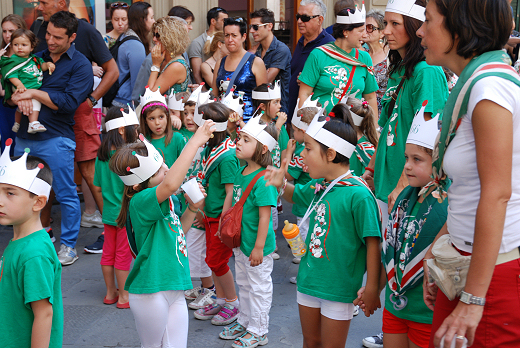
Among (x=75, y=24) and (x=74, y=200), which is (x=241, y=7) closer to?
(x=75, y=24)

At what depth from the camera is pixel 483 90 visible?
153 centimetres

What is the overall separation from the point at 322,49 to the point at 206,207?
1.81m

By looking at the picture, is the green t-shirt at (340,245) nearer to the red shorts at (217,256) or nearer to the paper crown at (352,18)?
the red shorts at (217,256)

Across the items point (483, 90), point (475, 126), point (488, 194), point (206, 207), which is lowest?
point (206, 207)

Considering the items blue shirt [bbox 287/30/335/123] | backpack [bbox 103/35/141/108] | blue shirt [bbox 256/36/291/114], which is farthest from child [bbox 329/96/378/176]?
backpack [bbox 103/35/141/108]

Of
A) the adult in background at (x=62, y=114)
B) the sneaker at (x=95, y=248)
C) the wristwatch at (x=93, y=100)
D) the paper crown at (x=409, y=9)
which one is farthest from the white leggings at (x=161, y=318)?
the wristwatch at (x=93, y=100)

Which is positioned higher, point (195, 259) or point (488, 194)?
point (488, 194)

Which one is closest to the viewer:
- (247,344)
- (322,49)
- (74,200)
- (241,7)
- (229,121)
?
(247,344)

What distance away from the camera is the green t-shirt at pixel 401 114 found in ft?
9.56

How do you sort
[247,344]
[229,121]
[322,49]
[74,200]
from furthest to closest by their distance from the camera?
1. [74,200]
2. [322,49]
3. [229,121]
4. [247,344]

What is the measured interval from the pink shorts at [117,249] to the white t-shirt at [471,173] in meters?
Result: 3.02

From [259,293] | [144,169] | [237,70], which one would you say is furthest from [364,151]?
[237,70]

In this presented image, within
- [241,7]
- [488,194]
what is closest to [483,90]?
[488,194]

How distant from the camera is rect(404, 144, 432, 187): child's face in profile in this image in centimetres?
232
